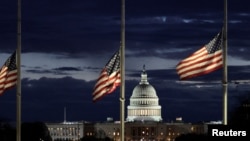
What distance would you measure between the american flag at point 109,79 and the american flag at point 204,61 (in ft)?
13.8

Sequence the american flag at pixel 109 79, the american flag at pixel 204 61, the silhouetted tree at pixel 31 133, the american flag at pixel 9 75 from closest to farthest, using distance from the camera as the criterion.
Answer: the american flag at pixel 204 61 → the american flag at pixel 109 79 → the american flag at pixel 9 75 → the silhouetted tree at pixel 31 133

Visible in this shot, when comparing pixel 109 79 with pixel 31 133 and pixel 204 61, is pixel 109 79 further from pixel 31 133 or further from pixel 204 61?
pixel 31 133

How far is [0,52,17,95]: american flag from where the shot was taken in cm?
6325

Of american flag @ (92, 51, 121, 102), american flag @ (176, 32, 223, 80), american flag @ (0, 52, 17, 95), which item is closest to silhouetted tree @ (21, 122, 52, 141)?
american flag @ (0, 52, 17, 95)

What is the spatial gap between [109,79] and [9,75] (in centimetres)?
619

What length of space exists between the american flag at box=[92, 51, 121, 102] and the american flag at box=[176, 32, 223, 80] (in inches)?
166

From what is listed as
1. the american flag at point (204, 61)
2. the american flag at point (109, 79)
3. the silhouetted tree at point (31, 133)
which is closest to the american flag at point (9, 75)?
the american flag at point (109, 79)

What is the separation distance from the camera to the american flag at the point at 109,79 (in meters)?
60.6

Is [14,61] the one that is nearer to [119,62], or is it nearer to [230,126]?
[119,62]

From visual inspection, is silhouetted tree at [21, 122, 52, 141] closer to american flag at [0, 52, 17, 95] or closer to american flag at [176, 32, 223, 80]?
american flag at [0, 52, 17, 95]

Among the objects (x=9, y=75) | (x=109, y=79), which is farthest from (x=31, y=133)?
(x=109, y=79)

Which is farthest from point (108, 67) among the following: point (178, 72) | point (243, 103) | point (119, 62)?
point (243, 103)

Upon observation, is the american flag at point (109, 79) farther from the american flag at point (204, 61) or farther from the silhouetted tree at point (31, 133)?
the silhouetted tree at point (31, 133)

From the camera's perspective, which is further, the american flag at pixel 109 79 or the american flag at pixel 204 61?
the american flag at pixel 109 79
